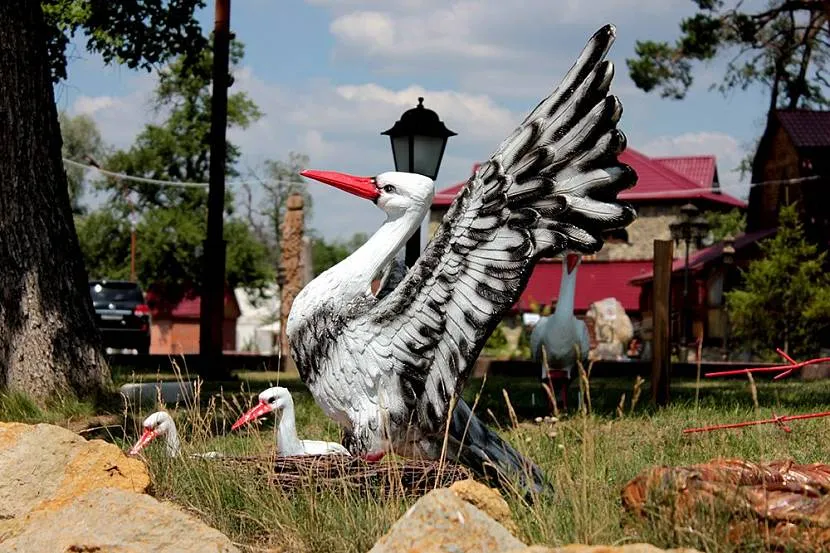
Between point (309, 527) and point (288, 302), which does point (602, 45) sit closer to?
point (309, 527)

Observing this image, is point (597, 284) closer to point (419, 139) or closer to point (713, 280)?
point (713, 280)

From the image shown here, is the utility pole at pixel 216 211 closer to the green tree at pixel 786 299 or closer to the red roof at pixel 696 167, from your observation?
the green tree at pixel 786 299

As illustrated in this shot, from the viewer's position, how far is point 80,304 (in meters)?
9.74

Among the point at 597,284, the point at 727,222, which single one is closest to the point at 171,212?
the point at 597,284

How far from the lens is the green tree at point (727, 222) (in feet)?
155

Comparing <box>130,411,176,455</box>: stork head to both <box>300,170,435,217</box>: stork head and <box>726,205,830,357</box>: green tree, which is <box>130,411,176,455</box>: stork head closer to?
<box>300,170,435,217</box>: stork head

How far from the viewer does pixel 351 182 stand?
223 inches

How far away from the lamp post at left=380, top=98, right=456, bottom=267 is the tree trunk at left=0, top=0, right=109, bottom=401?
275 centimetres

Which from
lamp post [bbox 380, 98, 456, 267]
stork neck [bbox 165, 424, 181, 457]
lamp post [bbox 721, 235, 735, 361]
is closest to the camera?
stork neck [bbox 165, 424, 181, 457]

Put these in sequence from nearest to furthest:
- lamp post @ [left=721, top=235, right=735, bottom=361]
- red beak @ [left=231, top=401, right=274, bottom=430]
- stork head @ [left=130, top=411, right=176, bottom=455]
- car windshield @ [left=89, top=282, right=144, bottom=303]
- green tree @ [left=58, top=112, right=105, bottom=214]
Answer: red beak @ [left=231, top=401, right=274, bottom=430] < stork head @ [left=130, top=411, right=176, bottom=455] < car windshield @ [left=89, top=282, right=144, bottom=303] < lamp post @ [left=721, top=235, right=735, bottom=361] < green tree @ [left=58, top=112, right=105, bottom=214]

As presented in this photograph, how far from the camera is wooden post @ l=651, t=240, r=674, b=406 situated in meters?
10.0

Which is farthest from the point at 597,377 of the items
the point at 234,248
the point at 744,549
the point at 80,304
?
the point at 234,248

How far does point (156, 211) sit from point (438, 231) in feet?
136

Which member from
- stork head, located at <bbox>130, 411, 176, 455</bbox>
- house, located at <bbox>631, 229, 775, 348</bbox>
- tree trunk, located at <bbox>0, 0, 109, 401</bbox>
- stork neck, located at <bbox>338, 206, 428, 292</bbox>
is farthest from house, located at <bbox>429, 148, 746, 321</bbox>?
stork neck, located at <bbox>338, 206, 428, 292</bbox>
